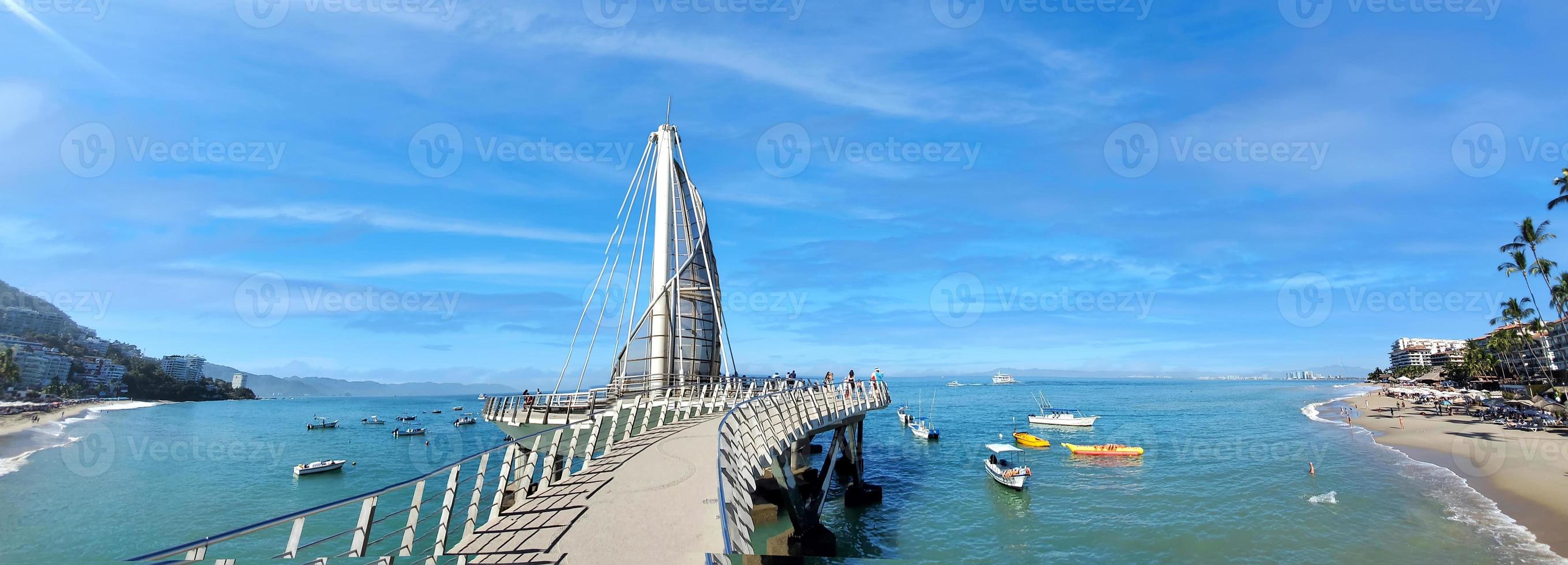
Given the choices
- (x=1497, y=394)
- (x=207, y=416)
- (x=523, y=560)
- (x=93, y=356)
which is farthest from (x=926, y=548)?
(x=93, y=356)

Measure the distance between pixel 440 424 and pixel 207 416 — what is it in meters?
54.9

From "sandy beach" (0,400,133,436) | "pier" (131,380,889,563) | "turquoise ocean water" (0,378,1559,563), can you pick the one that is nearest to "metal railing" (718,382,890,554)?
"pier" (131,380,889,563)

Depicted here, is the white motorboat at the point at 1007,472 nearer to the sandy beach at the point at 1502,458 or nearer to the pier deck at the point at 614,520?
the sandy beach at the point at 1502,458

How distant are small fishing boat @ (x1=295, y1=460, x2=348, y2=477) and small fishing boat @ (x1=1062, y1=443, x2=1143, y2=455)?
50.6 meters

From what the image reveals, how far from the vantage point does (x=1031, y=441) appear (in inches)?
1997

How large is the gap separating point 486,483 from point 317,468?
34.9 m

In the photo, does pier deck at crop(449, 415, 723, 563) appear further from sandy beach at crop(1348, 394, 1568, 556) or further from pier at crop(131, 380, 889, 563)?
sandy beach at crop(1348, 394, 1568, 556)

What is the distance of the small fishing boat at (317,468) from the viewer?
138 feet

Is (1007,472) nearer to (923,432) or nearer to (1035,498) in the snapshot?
(1035,498)

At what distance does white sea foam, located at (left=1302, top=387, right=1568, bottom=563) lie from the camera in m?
21.5

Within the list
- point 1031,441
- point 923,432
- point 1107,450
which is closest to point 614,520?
point 1107,450

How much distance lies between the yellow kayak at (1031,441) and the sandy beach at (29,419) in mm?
101345

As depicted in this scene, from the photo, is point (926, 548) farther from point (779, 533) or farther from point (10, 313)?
point (10, 313)

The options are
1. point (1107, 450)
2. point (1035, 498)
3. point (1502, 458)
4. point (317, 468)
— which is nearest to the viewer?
point (1035, 498)
